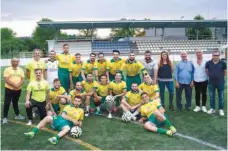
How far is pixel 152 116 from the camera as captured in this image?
20.2ft

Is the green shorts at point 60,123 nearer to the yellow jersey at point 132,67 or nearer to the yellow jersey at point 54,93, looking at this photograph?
the yellow jersey at point 54,93

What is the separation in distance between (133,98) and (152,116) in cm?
112

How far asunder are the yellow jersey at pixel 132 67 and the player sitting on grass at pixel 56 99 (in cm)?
188

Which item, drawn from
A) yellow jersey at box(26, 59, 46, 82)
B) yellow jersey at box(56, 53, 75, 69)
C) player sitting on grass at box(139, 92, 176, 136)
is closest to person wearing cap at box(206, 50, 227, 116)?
player sitting on grass at box(139, 92, 176, 136)

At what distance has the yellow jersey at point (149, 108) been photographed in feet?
20.9

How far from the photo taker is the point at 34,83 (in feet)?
21.6

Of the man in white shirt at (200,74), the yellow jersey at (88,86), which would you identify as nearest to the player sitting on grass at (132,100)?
the yellow jersey at (88,86)

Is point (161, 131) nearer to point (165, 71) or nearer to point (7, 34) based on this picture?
point (165, 71)

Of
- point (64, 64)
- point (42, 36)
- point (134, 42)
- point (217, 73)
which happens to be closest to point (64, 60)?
point (64, 64)

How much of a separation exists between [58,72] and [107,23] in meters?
26.4

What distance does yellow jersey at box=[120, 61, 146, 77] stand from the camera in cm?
796

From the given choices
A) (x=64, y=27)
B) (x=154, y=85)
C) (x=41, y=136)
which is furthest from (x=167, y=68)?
(x=64, y=27)

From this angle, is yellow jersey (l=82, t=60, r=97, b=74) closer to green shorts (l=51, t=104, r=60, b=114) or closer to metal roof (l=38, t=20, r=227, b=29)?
green shorts (l=51, t=104, r=60, b=114)

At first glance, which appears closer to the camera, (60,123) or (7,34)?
(60,123)
